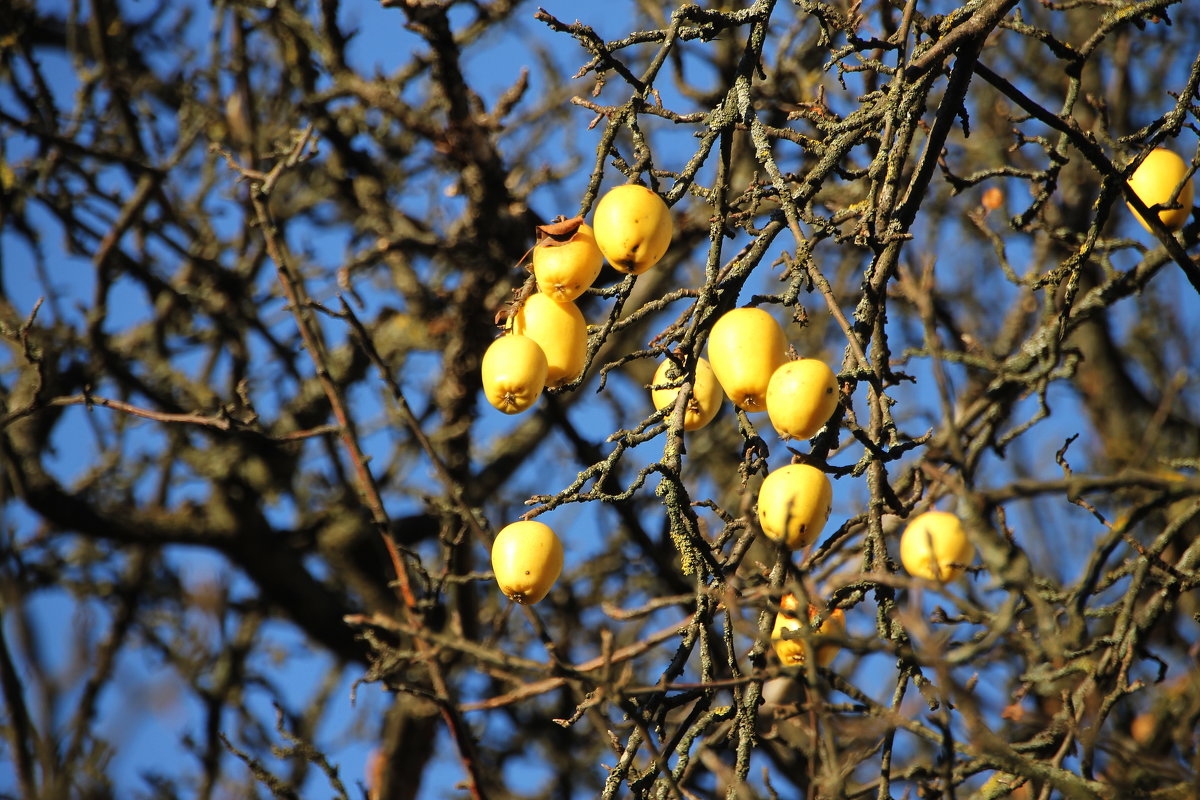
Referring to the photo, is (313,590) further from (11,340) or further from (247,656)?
(11,340)

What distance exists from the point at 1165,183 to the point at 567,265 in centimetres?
146

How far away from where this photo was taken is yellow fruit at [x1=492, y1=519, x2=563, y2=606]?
5.86ft

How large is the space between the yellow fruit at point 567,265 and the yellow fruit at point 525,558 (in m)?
0.42

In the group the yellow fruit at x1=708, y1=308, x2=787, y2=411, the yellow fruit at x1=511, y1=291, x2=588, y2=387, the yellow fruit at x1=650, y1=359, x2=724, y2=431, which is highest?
the yellow fruit at x1=511, y1=291, x2=588, y2=387

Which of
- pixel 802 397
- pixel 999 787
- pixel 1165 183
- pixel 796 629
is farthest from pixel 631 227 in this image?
pixel 1165 183

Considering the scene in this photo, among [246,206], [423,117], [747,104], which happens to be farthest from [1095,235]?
[246,206]

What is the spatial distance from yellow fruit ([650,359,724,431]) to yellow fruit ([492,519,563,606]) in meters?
0.32

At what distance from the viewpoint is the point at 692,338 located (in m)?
A: 1.72

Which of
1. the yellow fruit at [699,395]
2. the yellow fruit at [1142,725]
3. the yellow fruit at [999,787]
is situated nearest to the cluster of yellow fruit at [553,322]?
the yellow fruit at [699,395]

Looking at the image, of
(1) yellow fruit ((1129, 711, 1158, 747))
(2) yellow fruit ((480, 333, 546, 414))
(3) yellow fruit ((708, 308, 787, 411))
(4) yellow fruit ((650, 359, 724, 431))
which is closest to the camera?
(3) yellow fruit ((708, 308, 787, 411))

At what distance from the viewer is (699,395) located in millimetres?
Answer: 1935

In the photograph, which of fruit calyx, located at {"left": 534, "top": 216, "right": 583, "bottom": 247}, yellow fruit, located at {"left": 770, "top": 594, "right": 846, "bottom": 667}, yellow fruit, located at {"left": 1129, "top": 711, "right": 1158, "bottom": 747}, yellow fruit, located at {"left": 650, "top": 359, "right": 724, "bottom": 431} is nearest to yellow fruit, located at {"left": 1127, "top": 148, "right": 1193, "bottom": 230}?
yellow fruit, located at {"left": 650, "top": 359, "right": 724, "bottom": 431}

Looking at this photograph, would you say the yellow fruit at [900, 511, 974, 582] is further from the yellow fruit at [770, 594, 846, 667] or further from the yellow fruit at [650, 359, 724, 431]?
the yellow fruit at [650, 359, 724, 431]

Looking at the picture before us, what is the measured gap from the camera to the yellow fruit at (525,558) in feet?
5.86
